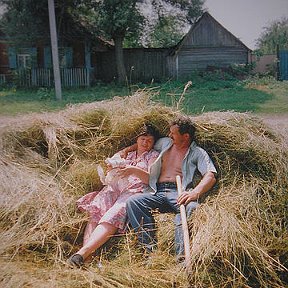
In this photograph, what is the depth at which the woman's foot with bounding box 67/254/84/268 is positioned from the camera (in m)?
1.78

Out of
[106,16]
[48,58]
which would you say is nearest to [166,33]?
[106,16]

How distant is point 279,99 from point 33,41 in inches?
241

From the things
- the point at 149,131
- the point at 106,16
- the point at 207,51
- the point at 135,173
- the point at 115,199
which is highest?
the point at 106,16

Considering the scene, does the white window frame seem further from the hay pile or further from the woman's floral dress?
the woman's floral dress

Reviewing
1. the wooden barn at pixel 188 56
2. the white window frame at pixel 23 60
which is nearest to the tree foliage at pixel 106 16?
the wooden barn at pixel 188 56

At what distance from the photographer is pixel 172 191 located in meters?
2.16

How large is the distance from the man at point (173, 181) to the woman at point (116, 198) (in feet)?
0.18

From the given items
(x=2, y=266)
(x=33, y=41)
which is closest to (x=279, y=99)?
(x=2, y=266)

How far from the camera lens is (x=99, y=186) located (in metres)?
2.44

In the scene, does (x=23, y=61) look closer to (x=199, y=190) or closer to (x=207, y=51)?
(x=207, y=51)

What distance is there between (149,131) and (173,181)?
37 cm

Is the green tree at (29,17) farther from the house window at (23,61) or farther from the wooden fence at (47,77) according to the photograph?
the house window at (23,61)

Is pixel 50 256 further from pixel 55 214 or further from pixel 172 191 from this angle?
pixel 172 191

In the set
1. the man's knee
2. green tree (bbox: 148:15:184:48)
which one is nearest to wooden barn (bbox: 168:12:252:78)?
green tree (bbox: 148:15:184:48)
